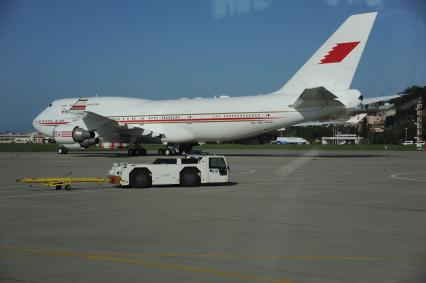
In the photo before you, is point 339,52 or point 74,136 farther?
point 74,136

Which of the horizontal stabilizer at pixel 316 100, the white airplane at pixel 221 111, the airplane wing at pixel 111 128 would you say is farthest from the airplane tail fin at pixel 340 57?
the airplane wing at pixel 111 128

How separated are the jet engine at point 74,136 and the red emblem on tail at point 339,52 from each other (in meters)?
21.9

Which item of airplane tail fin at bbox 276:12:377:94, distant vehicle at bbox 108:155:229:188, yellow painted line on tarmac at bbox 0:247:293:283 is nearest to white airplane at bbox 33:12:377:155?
airplane tail fin at bbox 276:12:377:94

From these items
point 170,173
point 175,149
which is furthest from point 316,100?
point 170,173

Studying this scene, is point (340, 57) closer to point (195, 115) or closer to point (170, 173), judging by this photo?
point (195, 115)

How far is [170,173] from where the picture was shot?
24125 mm

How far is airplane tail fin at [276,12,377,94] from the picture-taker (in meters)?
45.5

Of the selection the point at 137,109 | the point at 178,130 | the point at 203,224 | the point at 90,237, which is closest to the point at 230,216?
the point at 203,224

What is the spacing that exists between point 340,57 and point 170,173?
26.4m

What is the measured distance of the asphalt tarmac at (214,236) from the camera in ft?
28.8

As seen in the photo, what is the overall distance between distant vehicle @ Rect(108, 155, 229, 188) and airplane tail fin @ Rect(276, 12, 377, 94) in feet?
81.4

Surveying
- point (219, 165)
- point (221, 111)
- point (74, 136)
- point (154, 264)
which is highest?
point (221, 111)

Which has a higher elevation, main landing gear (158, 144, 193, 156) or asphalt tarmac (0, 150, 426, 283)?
main landing gear (158, 144, 193, 156)

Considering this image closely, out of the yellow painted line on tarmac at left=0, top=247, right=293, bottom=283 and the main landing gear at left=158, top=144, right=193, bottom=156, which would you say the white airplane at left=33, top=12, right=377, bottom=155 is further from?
the yellow painted line on tarmac at left=0, top=247, right=293, bottom=283
